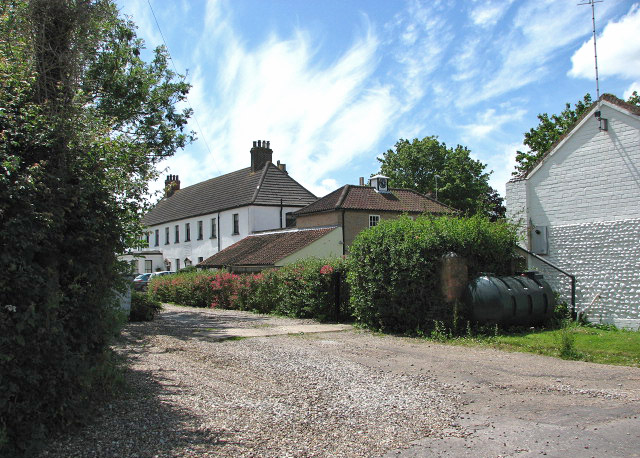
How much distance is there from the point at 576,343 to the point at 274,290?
42.7ft

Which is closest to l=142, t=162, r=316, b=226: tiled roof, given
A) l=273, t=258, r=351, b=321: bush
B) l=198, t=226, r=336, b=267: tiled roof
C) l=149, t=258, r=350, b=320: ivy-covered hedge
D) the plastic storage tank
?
l=198, t=226, r=336, b=267: tiled roof

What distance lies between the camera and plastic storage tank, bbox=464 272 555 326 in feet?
43.7

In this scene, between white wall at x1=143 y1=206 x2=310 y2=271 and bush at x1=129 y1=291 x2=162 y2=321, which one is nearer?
bush at x1=129 y1=291 x2=162 y2=321

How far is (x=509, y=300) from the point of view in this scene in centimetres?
1348

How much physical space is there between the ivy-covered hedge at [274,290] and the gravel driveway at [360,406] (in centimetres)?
722

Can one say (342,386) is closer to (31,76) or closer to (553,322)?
(31,76)

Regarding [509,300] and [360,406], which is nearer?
[360,406]

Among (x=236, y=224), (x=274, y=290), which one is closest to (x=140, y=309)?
(x=274, y=290)

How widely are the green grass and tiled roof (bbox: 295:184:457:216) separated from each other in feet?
77.3

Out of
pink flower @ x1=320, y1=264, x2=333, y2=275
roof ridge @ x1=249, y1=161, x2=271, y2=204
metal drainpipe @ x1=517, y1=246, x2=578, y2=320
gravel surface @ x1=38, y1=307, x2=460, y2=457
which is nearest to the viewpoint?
gravel surface @ x1=38, y1=307, x2=460, y2=457

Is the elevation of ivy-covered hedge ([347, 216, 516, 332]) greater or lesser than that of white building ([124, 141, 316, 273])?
lesser

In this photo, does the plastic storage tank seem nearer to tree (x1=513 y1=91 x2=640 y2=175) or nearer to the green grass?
the green grass

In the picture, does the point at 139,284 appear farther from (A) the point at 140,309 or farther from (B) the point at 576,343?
(B) the point at 576,343

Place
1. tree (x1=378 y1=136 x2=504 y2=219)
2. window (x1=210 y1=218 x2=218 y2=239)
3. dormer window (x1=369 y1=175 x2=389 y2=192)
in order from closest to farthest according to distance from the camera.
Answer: dormer window (x1=369 y1=175 x2=389 y2=192) < window (x1=210 y1=218 x2=218 y2=239) < tree (x1=378 y1=136 x2=504 y2=219)
